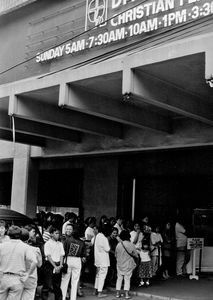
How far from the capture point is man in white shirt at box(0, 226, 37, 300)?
6.87 m

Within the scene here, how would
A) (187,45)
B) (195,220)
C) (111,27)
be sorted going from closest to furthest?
1. (187,45)
2. (111,27)
3. (195,220)

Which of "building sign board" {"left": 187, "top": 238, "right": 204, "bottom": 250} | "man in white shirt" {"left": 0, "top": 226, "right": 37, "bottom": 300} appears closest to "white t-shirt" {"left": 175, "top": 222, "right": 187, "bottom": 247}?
"building sign board" {"left": 187, "top": 238, "right": 204, "bottom": 250}

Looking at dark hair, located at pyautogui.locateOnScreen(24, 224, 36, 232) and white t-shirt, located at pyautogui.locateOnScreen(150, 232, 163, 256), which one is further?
white t-shirt, located at pyautogui.locateOnScreen(150, 232, 163, 256)

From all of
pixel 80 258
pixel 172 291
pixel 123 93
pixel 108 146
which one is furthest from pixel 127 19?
pixel 172 291

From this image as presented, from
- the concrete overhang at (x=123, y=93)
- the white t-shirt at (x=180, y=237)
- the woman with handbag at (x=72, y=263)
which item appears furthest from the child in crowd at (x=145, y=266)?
the concrete overhang at (x=123, y=93)

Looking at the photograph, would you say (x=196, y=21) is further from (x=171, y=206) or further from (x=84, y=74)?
(x=171, y=206)

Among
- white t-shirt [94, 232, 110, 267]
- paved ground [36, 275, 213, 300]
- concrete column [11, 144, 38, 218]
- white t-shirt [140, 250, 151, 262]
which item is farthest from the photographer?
concrete column [11, 144, 38, 218]

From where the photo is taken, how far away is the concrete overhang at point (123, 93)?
29.9 ft

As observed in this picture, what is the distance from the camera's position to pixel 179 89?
10.9 metres

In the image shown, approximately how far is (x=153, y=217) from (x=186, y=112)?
21.1 ft

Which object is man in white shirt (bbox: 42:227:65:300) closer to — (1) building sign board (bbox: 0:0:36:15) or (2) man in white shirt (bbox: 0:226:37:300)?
(2) man in white shirt (bbox: 0:226:37:300)

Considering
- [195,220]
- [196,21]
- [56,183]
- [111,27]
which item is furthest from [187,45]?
[56,183]

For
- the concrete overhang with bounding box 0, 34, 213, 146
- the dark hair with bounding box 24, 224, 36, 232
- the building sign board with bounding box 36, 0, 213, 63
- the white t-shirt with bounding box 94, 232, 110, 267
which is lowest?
the white t-shirt with bounding box 94, 232, 110, 267

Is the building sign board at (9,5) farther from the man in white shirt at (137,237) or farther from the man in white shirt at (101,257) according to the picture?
the man in white shirt at (101,257)
